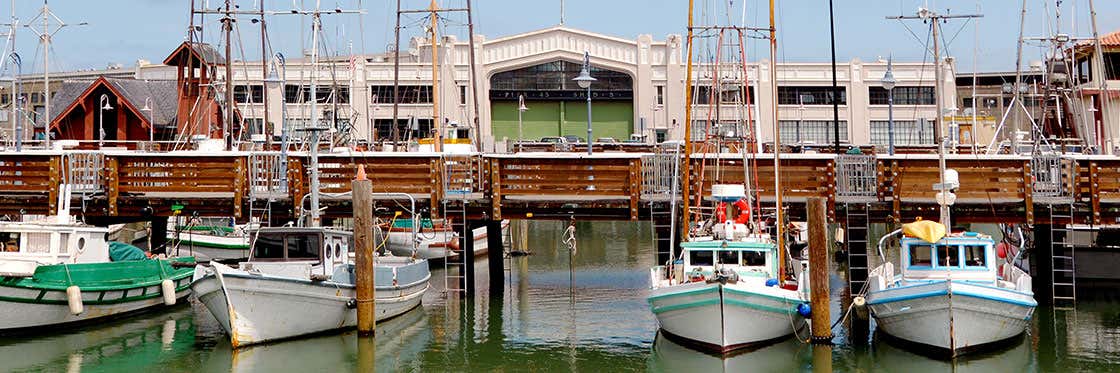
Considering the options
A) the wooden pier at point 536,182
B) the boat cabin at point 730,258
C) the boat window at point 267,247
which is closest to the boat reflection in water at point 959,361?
the boat cabin at point 730,258

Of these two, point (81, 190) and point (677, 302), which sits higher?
point (81, 190)

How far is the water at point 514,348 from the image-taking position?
81.6 feet

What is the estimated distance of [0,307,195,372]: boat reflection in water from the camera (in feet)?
82.9

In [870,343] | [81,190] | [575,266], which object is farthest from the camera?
[575,266]

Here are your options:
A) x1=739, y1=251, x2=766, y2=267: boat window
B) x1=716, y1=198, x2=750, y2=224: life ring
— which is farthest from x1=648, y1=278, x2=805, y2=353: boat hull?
x1=716, y1=198, x2=750, y2=224: life ring

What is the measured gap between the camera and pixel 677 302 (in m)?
25.2

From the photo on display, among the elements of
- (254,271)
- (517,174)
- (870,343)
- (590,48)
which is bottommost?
(870,343)

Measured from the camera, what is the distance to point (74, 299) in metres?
28.2

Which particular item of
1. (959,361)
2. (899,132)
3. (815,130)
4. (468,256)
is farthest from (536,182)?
(899,132)

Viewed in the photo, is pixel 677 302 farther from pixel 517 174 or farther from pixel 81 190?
pixel 81 190

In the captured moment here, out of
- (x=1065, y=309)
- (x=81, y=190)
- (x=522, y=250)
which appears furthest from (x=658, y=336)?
(x=522, y=250)

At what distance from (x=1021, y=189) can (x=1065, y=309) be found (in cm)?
383

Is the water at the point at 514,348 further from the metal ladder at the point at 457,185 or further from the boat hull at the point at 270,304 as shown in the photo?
the metal ladder at the point at 457,185

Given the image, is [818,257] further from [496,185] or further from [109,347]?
[109,347]
